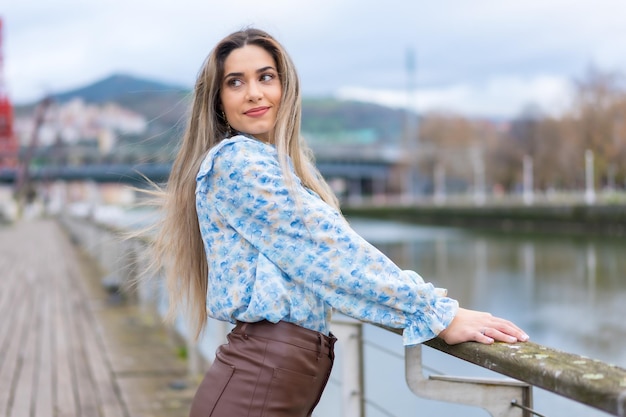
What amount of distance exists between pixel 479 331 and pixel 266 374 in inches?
14.7

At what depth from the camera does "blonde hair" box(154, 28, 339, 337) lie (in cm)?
151

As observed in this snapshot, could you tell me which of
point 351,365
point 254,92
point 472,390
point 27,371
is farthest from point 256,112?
point 27,371

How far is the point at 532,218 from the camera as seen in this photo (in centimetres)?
3238

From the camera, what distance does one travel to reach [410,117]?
7638 cm

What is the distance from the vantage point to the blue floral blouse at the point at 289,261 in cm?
134

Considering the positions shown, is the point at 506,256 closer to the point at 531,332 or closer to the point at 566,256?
the point at 566,256

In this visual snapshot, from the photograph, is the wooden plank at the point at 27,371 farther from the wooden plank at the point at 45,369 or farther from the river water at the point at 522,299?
the river water at the point at 522,299

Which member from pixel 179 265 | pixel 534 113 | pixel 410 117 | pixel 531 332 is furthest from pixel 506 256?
pixel 410 117

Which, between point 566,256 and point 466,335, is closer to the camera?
point 466,335

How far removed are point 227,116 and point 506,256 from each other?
19.8 m

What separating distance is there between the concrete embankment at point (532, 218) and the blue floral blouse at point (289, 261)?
26.6m

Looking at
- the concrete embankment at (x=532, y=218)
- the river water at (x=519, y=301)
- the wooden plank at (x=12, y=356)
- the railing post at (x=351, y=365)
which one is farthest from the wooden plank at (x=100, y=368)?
the concrete embankment at (x=532, y=218)

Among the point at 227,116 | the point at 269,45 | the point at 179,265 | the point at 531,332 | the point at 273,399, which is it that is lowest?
the point at 531,332

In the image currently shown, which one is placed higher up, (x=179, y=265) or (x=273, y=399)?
(x=179, y=265)
